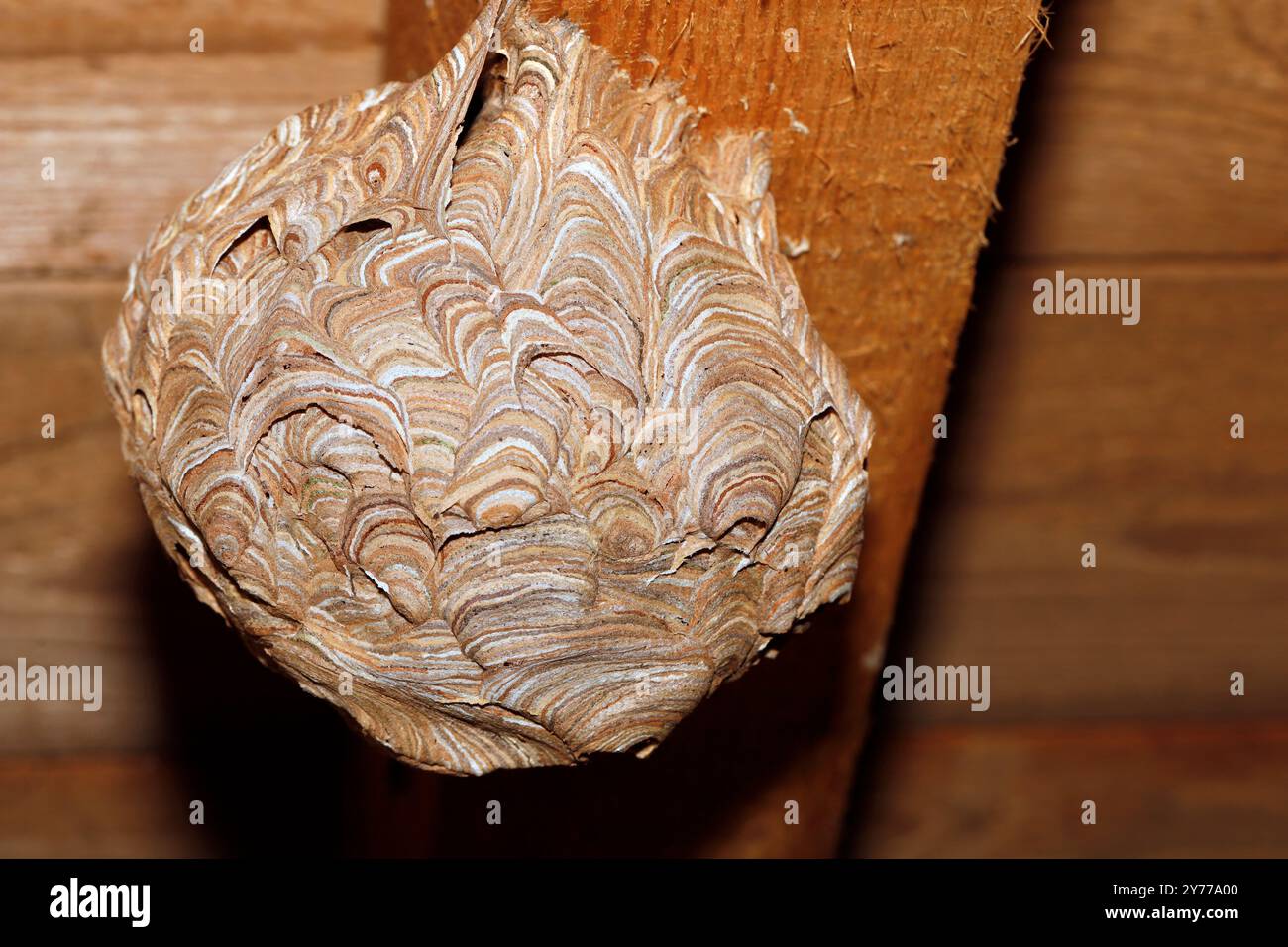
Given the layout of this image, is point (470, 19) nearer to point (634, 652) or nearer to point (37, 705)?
point (634, 652)

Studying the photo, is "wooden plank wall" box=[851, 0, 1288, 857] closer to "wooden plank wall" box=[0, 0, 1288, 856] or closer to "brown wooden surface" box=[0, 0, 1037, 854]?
"wooden plank wall" box=[0, 0, 1288, 856]

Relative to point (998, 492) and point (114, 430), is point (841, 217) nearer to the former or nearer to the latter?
point (998, 492)

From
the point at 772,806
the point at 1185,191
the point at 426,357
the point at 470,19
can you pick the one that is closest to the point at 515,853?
the point at 772,806

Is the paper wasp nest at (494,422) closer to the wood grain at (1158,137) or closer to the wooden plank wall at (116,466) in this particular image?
the wooden plank wall at (116,466)

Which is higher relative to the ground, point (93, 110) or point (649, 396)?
point (93, 110)

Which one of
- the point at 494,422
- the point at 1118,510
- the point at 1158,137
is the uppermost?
the point at 1158,137

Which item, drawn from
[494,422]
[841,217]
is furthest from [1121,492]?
[494,422]

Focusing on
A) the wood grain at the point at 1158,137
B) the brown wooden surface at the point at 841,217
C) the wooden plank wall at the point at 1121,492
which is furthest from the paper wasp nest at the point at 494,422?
the wood grain at the point at 1158,137
